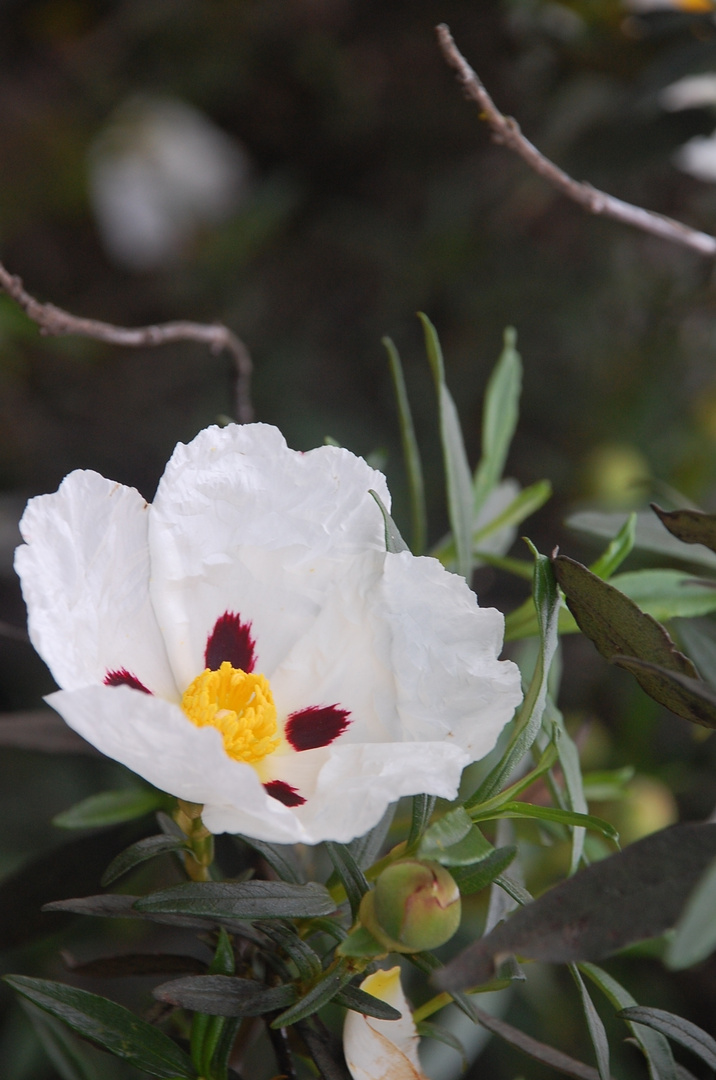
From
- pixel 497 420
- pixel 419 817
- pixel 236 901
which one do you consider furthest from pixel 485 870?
pixel 497 420

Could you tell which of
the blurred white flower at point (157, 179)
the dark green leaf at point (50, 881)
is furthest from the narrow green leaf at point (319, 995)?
the blurred white flower at point (157, 179)

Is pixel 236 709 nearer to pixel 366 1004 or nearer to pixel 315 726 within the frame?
pixel 315 726

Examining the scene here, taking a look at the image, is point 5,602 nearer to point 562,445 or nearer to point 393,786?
point 562,445

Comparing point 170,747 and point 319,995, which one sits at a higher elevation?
point 170,747

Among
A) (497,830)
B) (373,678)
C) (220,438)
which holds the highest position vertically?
(220,438)

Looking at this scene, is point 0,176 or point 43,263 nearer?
point 0,176

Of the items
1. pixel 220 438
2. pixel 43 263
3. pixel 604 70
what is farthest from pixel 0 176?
pixel 220 438

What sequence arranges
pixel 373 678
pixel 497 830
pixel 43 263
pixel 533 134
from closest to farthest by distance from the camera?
1. pixel 373 678
2. pixel 497 830
3. pixel 533 134
4. pixel 43 263
